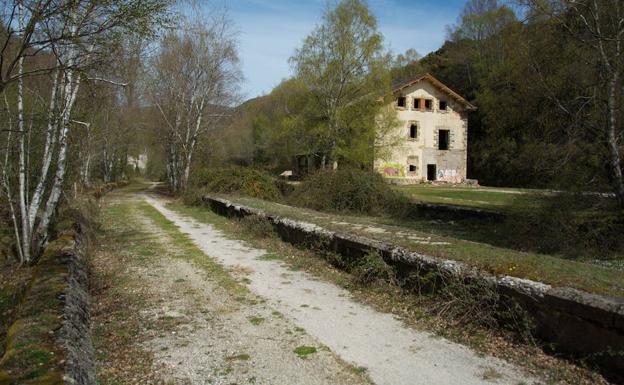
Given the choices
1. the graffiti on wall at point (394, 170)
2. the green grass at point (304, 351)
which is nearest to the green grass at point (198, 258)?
the green grass at point (304, 351)

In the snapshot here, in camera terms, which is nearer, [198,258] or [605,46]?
[198,258]

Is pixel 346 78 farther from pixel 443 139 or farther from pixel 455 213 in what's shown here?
pixel 443 139

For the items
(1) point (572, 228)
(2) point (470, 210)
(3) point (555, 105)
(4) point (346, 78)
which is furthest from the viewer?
(4) point (346, 78)

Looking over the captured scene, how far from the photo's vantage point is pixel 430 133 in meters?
41.6

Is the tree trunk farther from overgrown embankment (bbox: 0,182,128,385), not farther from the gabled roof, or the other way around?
the gabled roof

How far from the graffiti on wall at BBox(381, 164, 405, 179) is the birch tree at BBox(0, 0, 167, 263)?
29.6 m

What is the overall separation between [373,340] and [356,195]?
36.3 ft

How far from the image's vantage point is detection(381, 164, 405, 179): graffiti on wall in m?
38.8

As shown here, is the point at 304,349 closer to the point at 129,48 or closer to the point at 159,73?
Result: the point at 129,48

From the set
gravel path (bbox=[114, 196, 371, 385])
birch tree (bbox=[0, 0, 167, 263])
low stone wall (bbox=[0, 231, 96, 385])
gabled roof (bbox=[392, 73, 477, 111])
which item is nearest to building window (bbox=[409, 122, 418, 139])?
gabled roof (bbox=[392, 73, 477, 111])

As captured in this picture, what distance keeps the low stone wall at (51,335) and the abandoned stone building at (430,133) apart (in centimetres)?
3528

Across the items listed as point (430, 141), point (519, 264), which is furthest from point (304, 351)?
point (430, 141)

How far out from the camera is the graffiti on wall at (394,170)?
38.8 metres

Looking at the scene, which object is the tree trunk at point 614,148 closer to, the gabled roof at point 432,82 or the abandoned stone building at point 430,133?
the gabled roof at point 432,82
